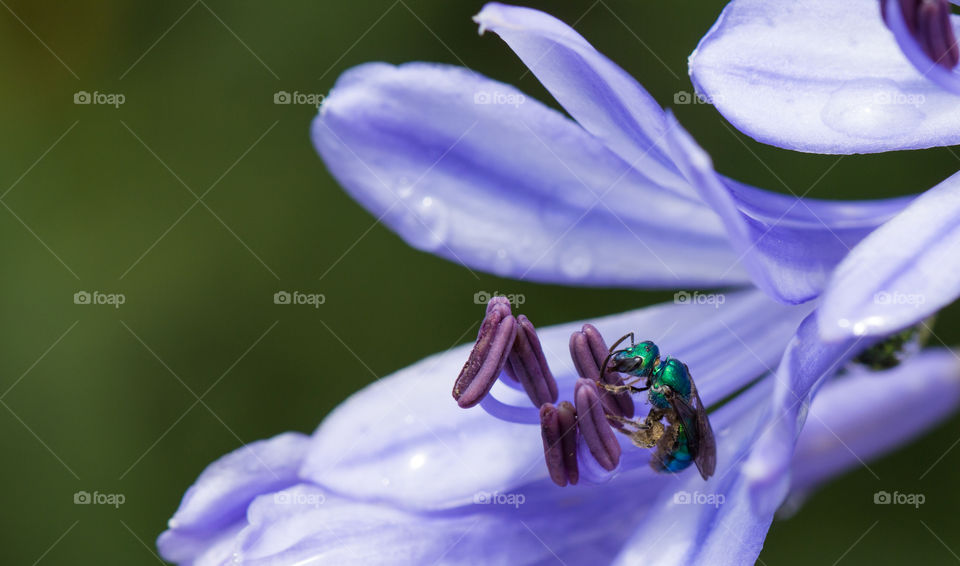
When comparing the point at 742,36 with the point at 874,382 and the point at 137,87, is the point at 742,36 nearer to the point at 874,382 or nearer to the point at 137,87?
the point at 874,382

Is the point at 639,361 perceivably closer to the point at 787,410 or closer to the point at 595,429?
the point at 595,429

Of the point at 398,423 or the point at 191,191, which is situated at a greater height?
the point at 191,191

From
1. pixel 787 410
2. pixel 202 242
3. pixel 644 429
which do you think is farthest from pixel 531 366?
pixel 202 242

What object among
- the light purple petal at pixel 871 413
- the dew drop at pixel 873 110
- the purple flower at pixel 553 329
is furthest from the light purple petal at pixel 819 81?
the light purple petal at pixel 871 413

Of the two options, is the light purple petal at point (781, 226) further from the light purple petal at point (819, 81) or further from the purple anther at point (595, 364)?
the purple anther at point (595, 364)

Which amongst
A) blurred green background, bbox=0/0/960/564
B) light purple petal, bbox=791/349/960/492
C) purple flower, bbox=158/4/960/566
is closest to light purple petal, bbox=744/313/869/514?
purple flower, bbox=158/4/960/566

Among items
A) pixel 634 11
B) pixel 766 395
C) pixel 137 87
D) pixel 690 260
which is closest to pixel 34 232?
pixel 137 87

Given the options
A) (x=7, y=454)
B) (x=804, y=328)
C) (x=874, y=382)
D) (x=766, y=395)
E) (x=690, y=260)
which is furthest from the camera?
(x=7, y=454)
